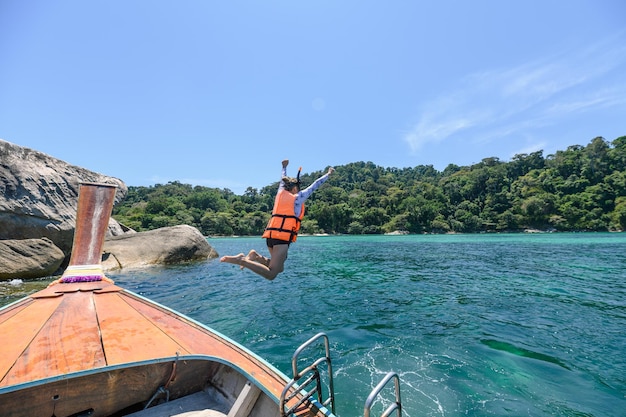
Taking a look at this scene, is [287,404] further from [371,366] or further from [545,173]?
[545,173]

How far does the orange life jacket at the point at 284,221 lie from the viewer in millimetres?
4340

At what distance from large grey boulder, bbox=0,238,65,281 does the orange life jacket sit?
13.5 metres

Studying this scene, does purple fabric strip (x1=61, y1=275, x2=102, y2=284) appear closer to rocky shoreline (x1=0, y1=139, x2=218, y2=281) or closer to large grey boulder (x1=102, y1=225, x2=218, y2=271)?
rocky shoreline (x1=0, y1=139, x2=218, y2=281)

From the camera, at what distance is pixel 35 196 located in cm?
1299

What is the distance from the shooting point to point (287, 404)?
2725 millimetres

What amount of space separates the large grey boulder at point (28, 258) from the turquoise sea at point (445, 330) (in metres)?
1.01

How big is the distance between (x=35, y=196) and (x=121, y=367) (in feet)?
48.7

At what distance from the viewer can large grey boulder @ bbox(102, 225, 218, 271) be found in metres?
16.1

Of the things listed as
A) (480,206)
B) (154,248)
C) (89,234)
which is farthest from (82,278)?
(480,206)

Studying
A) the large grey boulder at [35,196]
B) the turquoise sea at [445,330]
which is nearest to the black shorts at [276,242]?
the turquoise sea at [445,330]

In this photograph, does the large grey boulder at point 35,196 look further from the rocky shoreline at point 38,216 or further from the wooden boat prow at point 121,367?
the wooden boat prow at point 121,367

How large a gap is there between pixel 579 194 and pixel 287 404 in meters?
97.8

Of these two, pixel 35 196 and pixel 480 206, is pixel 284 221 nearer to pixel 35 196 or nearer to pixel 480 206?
pixel 35 196

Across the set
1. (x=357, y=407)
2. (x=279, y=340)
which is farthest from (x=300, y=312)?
(x=357, y=407)
